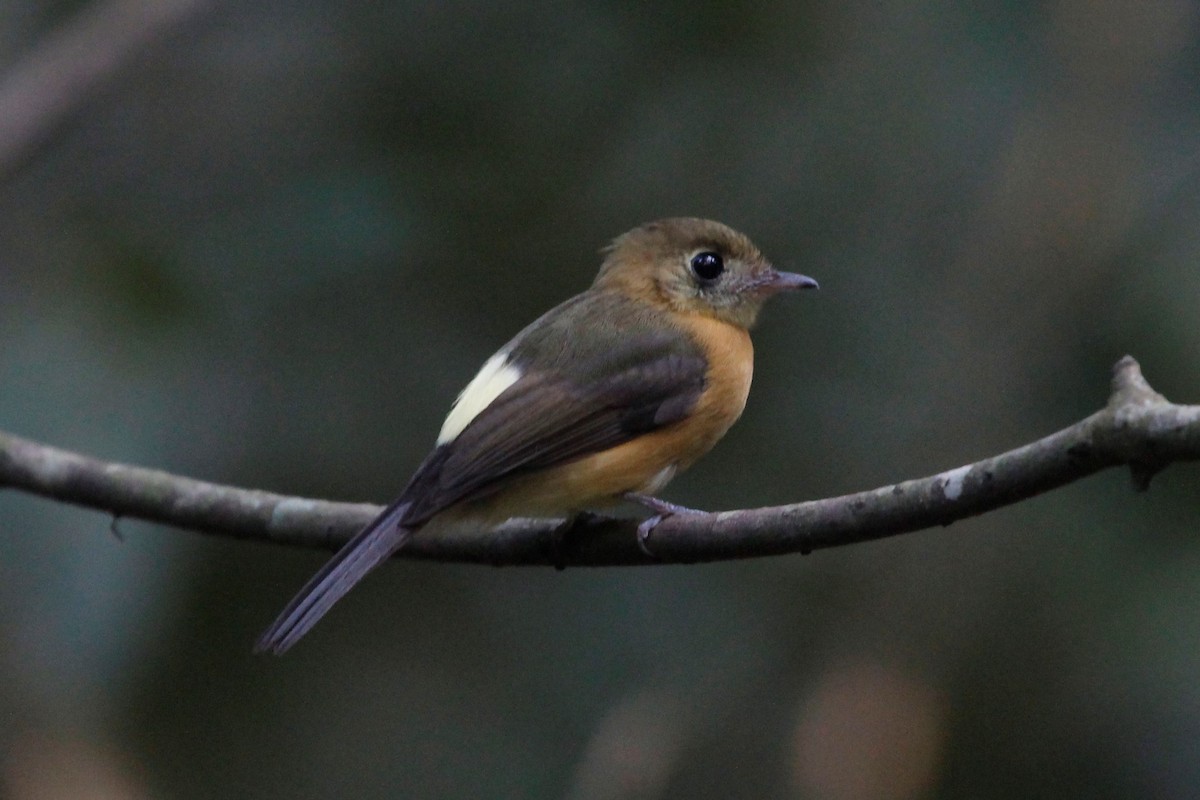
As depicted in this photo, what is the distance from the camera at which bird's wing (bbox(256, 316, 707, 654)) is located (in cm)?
331

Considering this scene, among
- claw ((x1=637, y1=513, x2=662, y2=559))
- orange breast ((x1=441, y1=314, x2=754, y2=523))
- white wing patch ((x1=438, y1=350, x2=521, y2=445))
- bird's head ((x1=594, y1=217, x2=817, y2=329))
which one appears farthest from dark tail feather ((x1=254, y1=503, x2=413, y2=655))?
bird's head ((x1=594, y1=217, x2=817, y2=329))

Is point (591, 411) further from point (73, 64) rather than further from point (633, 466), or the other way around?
point (73, 64)

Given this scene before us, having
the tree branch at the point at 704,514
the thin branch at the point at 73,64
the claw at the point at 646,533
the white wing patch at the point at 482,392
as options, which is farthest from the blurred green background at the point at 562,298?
the claw at the point at 646,533

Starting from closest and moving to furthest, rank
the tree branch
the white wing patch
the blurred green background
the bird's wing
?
1. the tree branch
2. the bird's wing
3. the white wing patch
4. the blurred green background

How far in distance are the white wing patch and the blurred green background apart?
3.13 ft

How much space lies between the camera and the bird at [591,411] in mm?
Result: 3441

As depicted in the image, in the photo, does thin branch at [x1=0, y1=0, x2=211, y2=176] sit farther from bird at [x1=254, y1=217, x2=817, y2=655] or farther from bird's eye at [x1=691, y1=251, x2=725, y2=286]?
bird's eye at [x1=691, y1=251, x2=725, y2=286]

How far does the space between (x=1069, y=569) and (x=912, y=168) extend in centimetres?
180

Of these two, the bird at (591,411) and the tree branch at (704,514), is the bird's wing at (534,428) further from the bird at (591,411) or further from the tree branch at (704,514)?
the tree branch at (704,514)

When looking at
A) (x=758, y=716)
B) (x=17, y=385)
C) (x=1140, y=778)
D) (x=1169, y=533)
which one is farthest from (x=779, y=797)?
(x=17, y=385)

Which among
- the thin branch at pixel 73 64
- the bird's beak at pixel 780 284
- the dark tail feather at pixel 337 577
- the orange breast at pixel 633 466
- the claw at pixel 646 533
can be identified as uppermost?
the thin branch at pixel 73 64

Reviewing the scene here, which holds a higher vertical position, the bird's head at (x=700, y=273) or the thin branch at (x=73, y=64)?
the thin branch at (x=73, y=64)

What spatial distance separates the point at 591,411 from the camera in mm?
3773

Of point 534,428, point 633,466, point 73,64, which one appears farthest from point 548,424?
point 73,64
